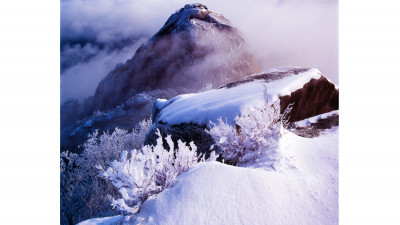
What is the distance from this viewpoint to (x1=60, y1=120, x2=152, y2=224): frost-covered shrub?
2791 mm

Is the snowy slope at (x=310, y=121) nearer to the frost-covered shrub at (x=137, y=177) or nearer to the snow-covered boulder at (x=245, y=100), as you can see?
the snow-covered boulder at (x=245, y=100)

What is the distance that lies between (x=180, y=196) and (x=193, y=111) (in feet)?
5.27

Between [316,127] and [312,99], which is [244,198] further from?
[312,99]

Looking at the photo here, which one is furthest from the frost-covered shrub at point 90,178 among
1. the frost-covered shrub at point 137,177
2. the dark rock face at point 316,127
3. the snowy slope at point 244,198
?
the dark rock face at point 316,127

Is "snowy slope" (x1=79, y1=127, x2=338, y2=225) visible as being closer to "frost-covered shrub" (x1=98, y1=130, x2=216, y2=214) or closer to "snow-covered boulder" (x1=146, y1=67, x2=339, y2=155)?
"frost-covered shrub" (x1=98, y1=130, x2=216, y2=214)

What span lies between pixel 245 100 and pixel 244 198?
1395 mm

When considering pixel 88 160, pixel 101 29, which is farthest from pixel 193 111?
pixel 88 160

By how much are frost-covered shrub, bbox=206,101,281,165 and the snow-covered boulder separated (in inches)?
10.0

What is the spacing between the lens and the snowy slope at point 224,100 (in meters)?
2.57
